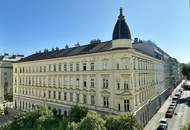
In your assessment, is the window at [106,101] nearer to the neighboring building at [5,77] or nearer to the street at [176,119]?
the street at [176,119]

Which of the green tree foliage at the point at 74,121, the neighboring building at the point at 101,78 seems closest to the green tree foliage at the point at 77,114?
the green tree foliage at the point at 74,121

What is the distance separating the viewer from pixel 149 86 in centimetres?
5312

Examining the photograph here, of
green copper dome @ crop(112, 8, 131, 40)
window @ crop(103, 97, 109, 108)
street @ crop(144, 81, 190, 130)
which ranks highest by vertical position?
green copper dome @ crop(112, 8, 131, 40)

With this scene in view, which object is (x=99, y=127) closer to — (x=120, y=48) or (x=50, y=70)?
(x=120, y=48)

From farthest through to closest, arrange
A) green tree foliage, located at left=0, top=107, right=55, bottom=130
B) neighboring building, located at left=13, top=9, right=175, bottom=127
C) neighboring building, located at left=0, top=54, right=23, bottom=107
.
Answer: neighboring building, located at left=0, top=54, right=23, bottom=107, neighboring building, located at left=13, top=9, right=175, bottom=127, green tree foliage, located at left=0, top=107, right=55, bottom=130

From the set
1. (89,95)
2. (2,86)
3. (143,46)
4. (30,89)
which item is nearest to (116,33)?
(89,95)

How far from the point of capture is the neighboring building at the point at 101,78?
3762 centimetres

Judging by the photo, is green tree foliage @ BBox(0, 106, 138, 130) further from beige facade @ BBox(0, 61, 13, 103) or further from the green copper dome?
beige facade @ BBox(0, 61, 13, 103)

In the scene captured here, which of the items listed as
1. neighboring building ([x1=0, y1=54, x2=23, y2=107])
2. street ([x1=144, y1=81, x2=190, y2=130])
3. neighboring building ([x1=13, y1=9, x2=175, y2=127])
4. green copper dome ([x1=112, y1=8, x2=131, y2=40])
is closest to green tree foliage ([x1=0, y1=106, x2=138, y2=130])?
neighboring building ([x1=13, y1=9, x2=175, y2=127])

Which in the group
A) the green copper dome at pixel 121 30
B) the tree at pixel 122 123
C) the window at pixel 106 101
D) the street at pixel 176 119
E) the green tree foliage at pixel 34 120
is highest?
the green copper dome at pixel 121 30

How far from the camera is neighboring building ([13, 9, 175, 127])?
37.6m

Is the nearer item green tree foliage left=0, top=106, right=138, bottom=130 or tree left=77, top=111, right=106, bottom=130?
tree left=77, top=111, right=106, bottom=130

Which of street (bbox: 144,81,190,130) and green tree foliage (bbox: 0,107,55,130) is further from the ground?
green tree foliage (bbox: 0,107,55,130)

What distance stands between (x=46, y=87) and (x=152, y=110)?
27.6 meters
